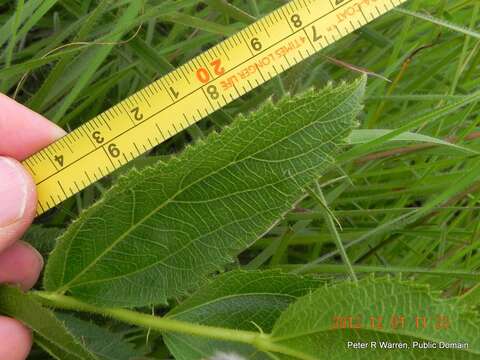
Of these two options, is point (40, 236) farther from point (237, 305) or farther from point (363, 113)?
point (363, 113)

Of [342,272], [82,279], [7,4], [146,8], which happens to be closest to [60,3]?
[7,4]

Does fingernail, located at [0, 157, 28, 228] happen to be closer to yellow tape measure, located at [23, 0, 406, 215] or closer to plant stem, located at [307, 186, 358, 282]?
yellow tape measure, located at [23, 0, 406, 215]

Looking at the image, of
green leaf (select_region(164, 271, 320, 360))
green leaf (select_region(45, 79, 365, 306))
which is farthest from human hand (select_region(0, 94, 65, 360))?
green leaf (select_region(164, 271, 320, 360))

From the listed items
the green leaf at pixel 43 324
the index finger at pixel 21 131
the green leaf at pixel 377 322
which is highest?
the index finger at pixel 21 131

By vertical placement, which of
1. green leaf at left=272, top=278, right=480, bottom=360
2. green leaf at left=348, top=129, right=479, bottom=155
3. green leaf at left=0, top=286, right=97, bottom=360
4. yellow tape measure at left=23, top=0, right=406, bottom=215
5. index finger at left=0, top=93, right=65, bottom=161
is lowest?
green leaf at left=272, top=278, right=480, bottom=360

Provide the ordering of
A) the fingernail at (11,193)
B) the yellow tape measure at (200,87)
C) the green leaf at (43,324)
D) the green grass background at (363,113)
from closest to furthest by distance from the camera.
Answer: the green leaf at (43,324) → the fingernail at (11,193) → the yellow tape measure at (200,87) → the green grass background at (363,113)

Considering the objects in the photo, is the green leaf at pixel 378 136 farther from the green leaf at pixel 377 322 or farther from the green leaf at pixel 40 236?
the green leaf at pixel 40 236

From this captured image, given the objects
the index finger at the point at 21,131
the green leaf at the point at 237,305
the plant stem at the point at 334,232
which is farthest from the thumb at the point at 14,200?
the plant stem at the point at 334,232

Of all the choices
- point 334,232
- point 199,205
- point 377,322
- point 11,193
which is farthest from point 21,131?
point 377,322
